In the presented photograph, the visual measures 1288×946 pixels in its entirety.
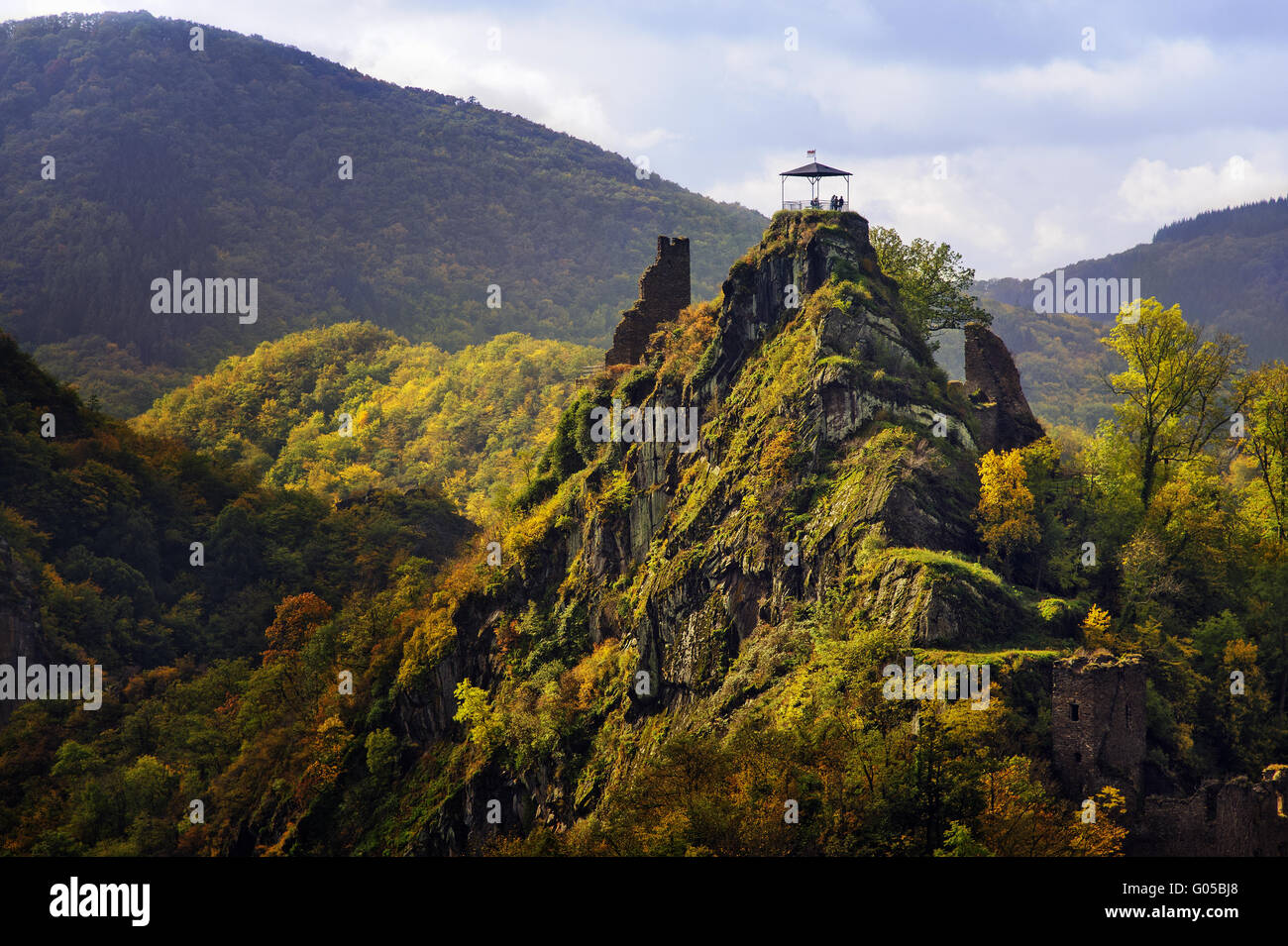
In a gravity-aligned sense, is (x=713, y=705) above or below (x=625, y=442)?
below

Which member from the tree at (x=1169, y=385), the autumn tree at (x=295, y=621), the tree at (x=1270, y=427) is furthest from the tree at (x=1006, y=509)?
the autumn tree at (x=295, y=621)

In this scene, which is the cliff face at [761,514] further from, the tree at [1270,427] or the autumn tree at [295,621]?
the autumn tree at [295,621]

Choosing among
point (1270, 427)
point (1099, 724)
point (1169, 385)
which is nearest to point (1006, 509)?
point (1169, 385)

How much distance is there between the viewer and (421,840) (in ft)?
207

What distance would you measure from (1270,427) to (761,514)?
72.8 ft

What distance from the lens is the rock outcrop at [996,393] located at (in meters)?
62.4

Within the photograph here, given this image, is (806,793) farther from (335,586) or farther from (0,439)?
(0,439)

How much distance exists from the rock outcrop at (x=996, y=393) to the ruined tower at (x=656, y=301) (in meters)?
16.7

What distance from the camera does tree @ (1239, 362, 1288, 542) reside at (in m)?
58.1

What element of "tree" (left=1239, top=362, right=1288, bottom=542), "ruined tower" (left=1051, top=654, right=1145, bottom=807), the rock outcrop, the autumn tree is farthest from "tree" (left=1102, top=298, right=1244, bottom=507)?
the autumn tree

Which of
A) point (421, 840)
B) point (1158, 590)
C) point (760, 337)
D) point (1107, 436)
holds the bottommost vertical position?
point (421, 840)
